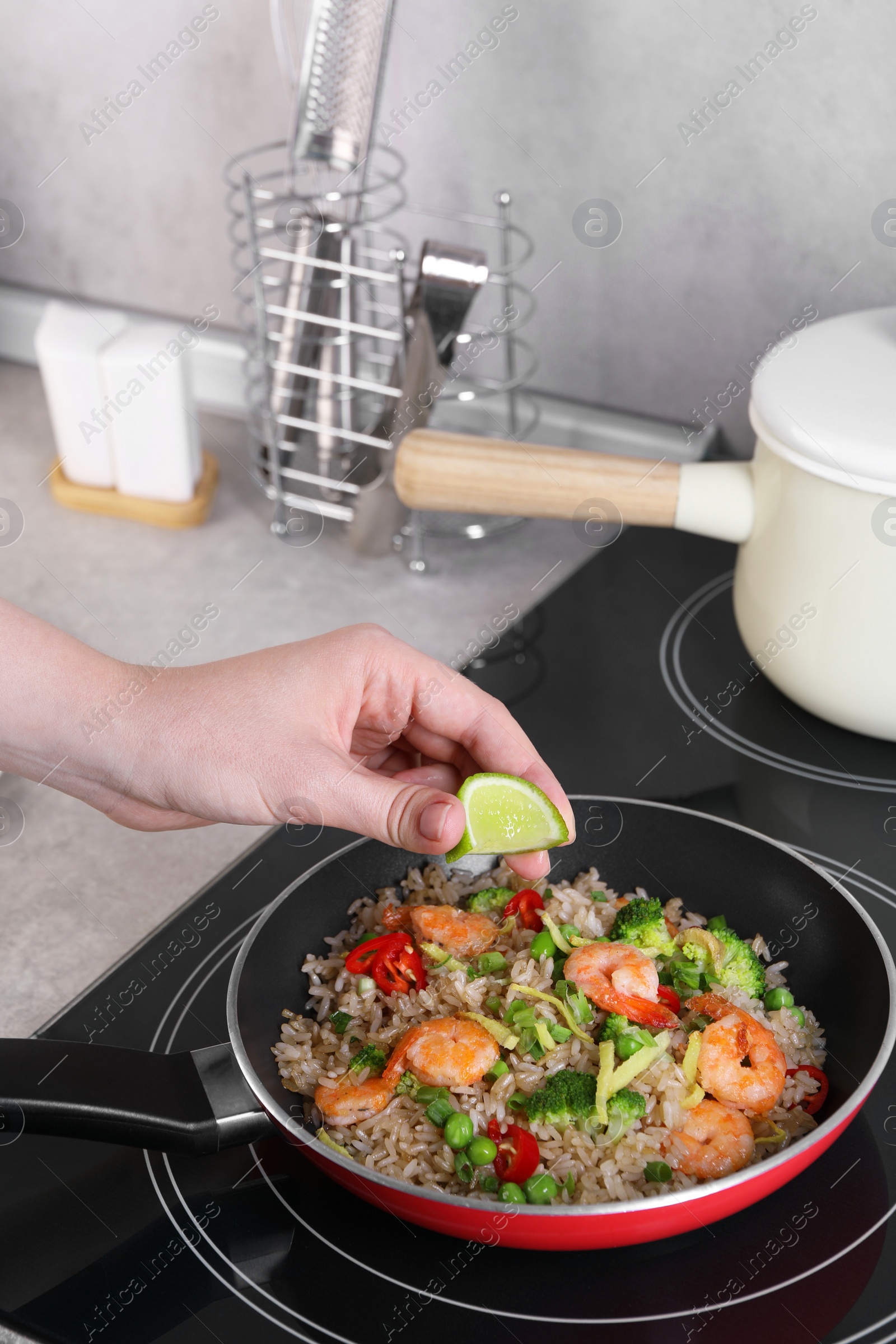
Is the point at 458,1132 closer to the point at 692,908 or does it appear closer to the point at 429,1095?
the point at 429,1095

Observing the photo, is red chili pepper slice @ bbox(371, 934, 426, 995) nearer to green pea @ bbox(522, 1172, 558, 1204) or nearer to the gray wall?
green pea @ bbox(522, 1172, 558, 1204)

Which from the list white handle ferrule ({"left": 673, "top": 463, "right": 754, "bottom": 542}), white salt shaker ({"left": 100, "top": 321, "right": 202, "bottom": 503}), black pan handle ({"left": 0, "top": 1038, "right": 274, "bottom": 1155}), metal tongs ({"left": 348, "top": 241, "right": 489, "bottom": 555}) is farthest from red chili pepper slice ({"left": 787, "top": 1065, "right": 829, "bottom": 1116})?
white salt shaker ({"left": 100, "top": 321, "right": 202, "bottom": 503})

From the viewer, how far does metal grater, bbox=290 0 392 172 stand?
4.38 feet

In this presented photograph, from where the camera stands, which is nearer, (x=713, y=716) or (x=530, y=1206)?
(x=530, y=1206)

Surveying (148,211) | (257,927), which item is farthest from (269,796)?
(148,211)

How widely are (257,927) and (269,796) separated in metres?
0.11

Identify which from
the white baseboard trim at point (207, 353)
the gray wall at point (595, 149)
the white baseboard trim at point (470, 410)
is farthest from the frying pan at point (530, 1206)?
the white baseboard trim at point (207, 353)

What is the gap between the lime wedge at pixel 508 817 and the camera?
32.4 inches

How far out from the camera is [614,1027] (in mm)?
786

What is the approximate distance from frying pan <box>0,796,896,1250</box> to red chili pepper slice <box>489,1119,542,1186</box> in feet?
0.13

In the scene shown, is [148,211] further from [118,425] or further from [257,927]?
[257,927]

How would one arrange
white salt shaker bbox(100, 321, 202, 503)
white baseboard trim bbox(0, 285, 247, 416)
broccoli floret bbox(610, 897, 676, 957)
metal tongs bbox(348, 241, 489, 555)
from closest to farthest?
broccoli floret bbox(610, 897, 676, 957) → metal tongs bbox(348, 241, 489, 555) → white salt shaker bbox(100, 321, 202, 503) → white baseboard trim bbox(0, 285, 247, 416)

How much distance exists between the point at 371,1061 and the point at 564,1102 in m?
0.14

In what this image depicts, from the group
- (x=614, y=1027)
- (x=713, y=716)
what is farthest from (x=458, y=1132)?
(x=713, y=716)
